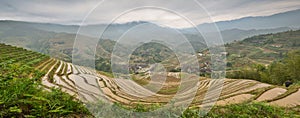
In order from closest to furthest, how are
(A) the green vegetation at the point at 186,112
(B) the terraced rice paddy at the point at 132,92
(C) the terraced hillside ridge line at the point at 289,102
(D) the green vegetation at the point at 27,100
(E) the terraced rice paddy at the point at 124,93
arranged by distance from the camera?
(D) the green vegetation at the point at 27,100, (A) the green vegetation at the point at 186,112, (B) the terraced rice paddy at the point at 132,92, (E) the terraced rice paddy at the point at 124,93, (C) the terraced hillside ridge line at the point at 289,102

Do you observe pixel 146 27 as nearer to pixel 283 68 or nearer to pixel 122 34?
pixel 122 34

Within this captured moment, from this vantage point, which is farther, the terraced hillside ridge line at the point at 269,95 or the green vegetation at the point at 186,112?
the terraced hillside ridge line at the point at 269,95

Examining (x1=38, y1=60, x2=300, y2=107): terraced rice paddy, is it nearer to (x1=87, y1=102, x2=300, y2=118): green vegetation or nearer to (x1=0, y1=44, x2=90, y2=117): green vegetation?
(x1=0, y1=44, x2=90, y2=117): green vegetation

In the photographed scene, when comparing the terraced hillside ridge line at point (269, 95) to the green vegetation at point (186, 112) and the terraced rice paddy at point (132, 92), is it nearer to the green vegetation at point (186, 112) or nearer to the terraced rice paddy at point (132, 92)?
the terraced rice paddy at point (132, 92)

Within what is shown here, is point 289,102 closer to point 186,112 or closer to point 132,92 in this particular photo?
point 132,92

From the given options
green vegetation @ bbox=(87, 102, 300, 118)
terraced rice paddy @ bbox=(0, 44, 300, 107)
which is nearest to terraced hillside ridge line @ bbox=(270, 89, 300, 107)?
terraced rice paddy @ bbox=(0, 44, 300, 107)

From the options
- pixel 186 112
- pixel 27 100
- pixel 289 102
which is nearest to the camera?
pixel 27 100

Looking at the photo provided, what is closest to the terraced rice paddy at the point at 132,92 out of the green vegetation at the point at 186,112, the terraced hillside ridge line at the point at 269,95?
the terraced hillside ridge line at the point at 269,95

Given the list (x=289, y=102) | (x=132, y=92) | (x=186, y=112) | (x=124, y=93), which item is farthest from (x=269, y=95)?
(x=186, y=112)

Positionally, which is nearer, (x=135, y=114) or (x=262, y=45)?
(x=135, y=114)

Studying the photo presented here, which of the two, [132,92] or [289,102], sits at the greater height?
[132,92]

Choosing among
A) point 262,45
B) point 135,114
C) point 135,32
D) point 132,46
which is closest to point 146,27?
point 135,32
